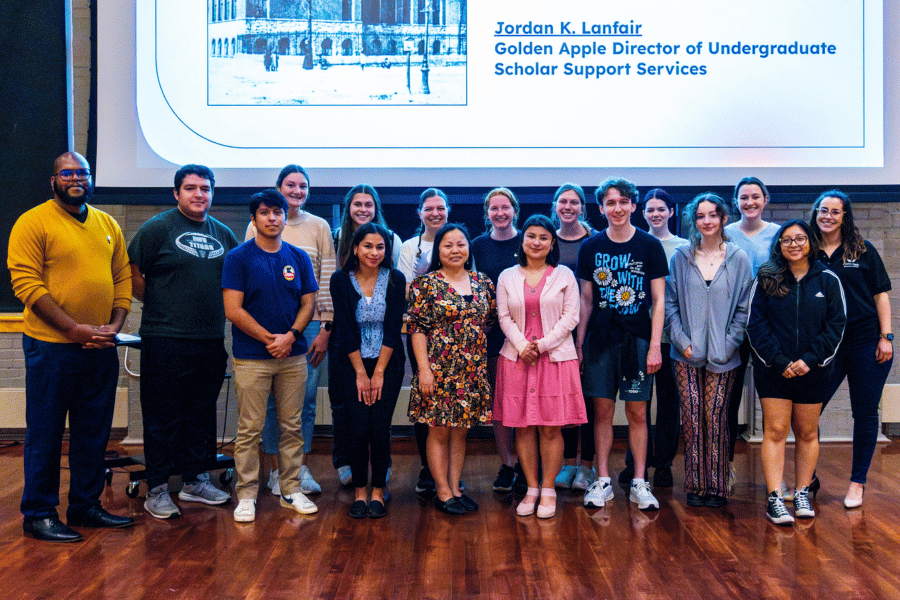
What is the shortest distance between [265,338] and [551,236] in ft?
4.40

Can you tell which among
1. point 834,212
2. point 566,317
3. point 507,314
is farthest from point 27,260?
point 834,212

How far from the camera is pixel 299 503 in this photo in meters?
3.29

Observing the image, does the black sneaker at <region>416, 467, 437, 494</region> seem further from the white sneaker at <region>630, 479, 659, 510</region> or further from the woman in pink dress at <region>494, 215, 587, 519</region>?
the white sneaker at <region>630, 479, 659, 510</region>

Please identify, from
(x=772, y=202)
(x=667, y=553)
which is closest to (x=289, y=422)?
(x=667, y=553)

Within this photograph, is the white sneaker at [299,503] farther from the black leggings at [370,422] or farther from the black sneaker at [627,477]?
the black sneaker at [627,477]

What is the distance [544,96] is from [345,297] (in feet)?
6.73

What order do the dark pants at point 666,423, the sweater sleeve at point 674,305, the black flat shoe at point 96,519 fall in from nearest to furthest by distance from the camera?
the black flat shoe at point 96,519, the sweater sleeve at point 674,305, the dark pants at point 666,423

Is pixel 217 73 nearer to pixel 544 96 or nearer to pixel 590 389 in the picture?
pixel 544 96

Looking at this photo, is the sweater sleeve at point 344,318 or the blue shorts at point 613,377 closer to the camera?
the sweater sleeve at point 344,318

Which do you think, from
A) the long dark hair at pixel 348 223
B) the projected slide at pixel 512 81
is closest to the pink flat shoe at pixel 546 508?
the long dark hair at pixel 348 223

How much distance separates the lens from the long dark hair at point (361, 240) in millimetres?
3217

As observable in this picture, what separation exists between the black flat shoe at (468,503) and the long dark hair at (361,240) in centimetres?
111

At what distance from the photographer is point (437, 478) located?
3307mm

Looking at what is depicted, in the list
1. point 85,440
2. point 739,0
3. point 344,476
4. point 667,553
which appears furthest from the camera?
point 739,0
